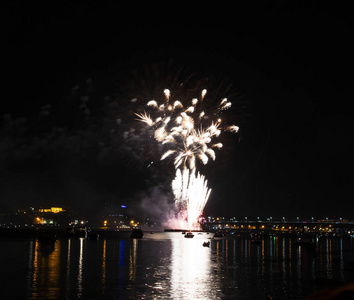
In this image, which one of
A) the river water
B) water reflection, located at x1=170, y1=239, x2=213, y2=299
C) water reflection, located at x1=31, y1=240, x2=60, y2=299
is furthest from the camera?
the river water

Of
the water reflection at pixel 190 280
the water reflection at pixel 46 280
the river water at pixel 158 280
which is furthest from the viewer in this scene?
the river water at pixel 158 280

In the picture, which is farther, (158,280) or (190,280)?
(190,280)

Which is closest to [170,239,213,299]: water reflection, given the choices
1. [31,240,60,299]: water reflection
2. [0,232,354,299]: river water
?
[0,232,354,299]: river water

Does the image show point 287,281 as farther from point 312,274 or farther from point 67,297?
point 67,297

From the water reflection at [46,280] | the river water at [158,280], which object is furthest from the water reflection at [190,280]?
the water reflection at [46,280]

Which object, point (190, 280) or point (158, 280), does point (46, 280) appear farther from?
point (190, 280)

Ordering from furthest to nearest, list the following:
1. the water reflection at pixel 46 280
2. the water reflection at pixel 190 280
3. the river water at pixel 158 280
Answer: the river water at pixel 158 280
the water reflection at pixel 190 280
the water reflection at pixel 46 280

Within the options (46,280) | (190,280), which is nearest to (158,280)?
(190,280)

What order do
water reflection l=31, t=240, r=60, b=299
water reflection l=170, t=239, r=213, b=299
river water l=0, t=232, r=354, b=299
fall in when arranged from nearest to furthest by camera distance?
water reflection l=31, t=240, r=60, b=299, water reflection l=170, t=239, r=213, b=299, river water l=0, t=232, r=354, b=299

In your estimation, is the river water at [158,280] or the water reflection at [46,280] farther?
the river water at [158,280]

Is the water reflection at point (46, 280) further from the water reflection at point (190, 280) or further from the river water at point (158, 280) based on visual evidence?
the water reflection at point (190, 280)

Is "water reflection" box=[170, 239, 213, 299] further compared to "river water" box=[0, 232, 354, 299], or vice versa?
"river water" box=[0, 232, 354, 299]

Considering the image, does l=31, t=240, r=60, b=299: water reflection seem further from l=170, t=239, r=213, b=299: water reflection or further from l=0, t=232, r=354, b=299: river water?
l=170, t=239, r=213, b=299: water reflection

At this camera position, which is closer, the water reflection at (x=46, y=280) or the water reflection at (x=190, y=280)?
the water reflection at (x=46, y=280)
